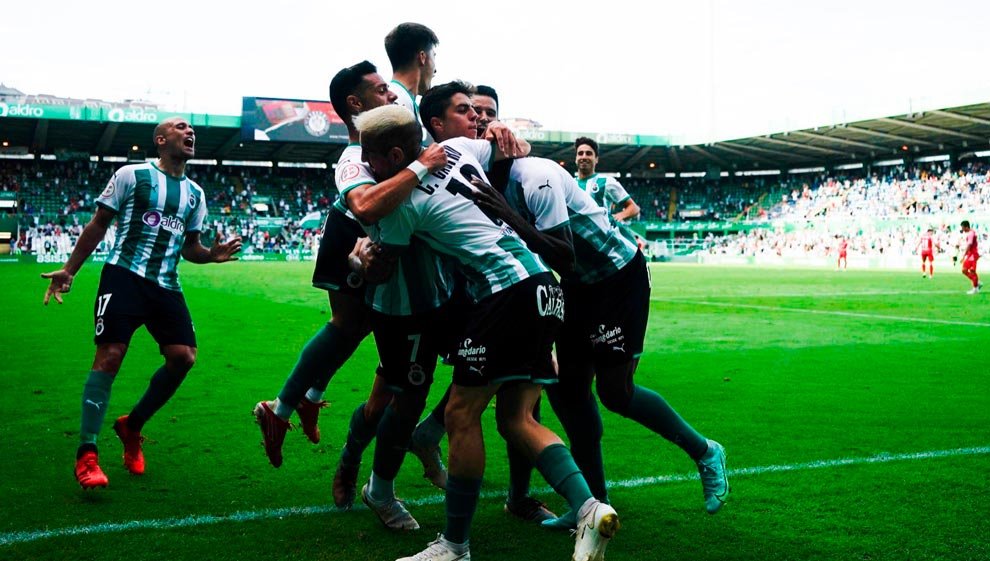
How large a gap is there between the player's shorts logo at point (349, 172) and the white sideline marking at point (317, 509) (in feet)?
5.33

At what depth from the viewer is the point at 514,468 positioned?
416cm

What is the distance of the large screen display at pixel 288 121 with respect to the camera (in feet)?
176

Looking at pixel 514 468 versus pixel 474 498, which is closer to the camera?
pixel 474 498

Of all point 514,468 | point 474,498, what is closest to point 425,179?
point 474,498

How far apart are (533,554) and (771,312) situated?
1265 cm

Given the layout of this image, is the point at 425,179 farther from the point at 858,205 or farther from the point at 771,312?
the point at 858,205

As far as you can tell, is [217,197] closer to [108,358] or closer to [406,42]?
[108,358]

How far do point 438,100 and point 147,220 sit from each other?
2193mm

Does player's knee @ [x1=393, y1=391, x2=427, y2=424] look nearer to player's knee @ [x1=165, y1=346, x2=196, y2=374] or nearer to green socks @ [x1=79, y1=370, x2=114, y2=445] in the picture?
player's knee @ [x1=165, y1=346, x2=196, y2=374]

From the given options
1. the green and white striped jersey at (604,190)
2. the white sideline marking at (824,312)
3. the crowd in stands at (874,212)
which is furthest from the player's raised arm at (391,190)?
the crowd in stands at (874,212)

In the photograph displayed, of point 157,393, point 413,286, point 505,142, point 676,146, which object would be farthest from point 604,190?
point 676,146

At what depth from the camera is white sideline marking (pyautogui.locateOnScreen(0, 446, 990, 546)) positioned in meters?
3.73

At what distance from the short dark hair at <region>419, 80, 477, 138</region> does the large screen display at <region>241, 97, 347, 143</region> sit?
50.6 metres

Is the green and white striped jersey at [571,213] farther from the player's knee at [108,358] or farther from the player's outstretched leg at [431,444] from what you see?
the player's knee at [108,358]
